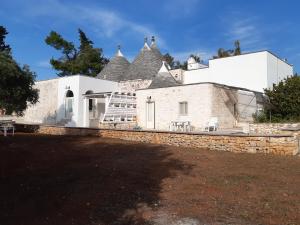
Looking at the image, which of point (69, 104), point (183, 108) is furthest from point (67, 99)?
point (183, 108)

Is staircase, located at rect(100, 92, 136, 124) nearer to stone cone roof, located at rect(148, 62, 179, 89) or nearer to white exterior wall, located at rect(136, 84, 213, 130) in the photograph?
white exterior wall, located at rect(136, 84, 213, 130)

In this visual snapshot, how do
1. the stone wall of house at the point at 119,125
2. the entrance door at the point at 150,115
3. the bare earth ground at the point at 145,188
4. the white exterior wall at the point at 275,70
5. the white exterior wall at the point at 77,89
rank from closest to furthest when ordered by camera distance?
the bare earth ground at the point at 145,188 < the stone wall of house at the point at 119,125 < the entrance door at the point at 150,115 < the white exterior wall at the point at 77,89 < the white exterior wall at the point at 275,70

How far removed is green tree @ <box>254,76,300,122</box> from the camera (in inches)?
824

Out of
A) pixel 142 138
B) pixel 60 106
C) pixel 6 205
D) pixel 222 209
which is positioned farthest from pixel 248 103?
pixel 6 205

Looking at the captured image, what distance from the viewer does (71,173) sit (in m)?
8.98

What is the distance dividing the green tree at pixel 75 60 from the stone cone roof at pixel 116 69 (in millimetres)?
14220

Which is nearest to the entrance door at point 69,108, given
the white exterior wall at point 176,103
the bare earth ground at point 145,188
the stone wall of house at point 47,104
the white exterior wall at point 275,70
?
the stone wall of house at point 47,104

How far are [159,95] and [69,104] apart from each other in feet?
30.7

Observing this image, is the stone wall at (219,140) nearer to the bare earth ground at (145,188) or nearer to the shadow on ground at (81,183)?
the bare earth ground at (145,188)

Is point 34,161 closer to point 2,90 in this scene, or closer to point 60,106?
point 2,90

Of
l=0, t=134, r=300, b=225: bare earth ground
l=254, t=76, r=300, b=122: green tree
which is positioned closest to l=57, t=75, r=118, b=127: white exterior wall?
l=254, t=76, r=300, b=122: green tree

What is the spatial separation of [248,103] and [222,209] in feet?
69.1

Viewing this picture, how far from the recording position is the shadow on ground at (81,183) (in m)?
6.02

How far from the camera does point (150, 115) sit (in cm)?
2506
